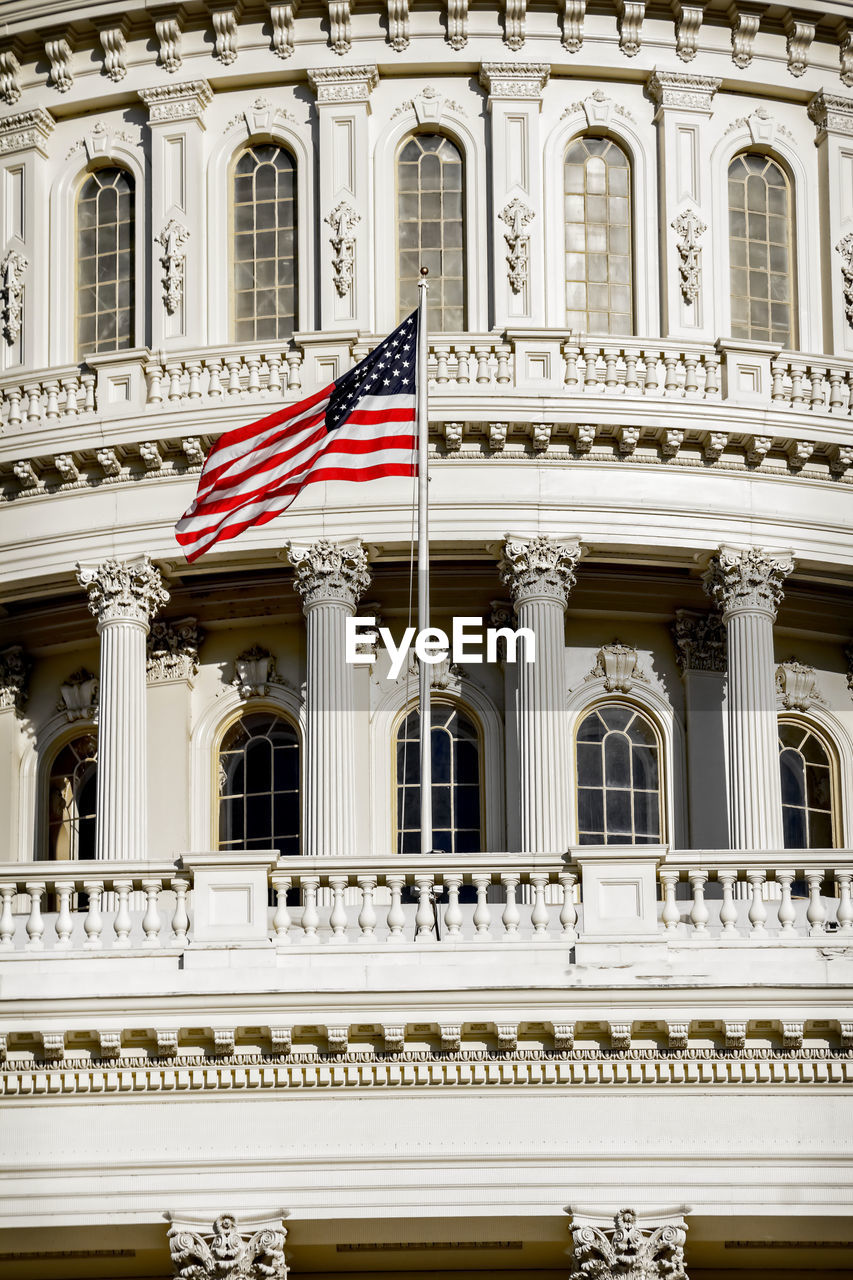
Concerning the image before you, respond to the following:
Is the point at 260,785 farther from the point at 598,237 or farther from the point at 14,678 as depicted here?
the point at 598,237

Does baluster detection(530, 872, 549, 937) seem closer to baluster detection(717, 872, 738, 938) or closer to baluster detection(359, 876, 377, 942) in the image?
baluster detection(359, 876, 377, 942)

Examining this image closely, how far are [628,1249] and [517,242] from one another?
18230 millimetres

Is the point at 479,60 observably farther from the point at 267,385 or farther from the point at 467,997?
the point at 467,997

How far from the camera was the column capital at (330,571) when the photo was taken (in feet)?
127

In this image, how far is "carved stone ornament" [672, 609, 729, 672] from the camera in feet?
134

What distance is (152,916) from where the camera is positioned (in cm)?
2722

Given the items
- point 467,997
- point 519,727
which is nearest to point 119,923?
point 467,997

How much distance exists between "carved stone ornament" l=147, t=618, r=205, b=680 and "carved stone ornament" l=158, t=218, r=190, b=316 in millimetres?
4251

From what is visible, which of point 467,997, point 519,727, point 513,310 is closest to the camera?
point 467,997

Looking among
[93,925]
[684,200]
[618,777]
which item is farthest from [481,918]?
[684,200]

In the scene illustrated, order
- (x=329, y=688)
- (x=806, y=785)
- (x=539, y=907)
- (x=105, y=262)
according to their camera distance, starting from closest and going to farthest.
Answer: (x=539, y=907)
(x=329, y=688)
(x=806, y=785)
(x=105, y=262)

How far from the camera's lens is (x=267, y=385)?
3988cm

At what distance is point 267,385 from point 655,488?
205 inches

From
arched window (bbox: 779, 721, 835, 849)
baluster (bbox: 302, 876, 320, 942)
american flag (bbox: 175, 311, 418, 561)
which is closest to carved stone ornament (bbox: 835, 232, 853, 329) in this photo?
arched window (bbox: 779, 721, 835, 849)
